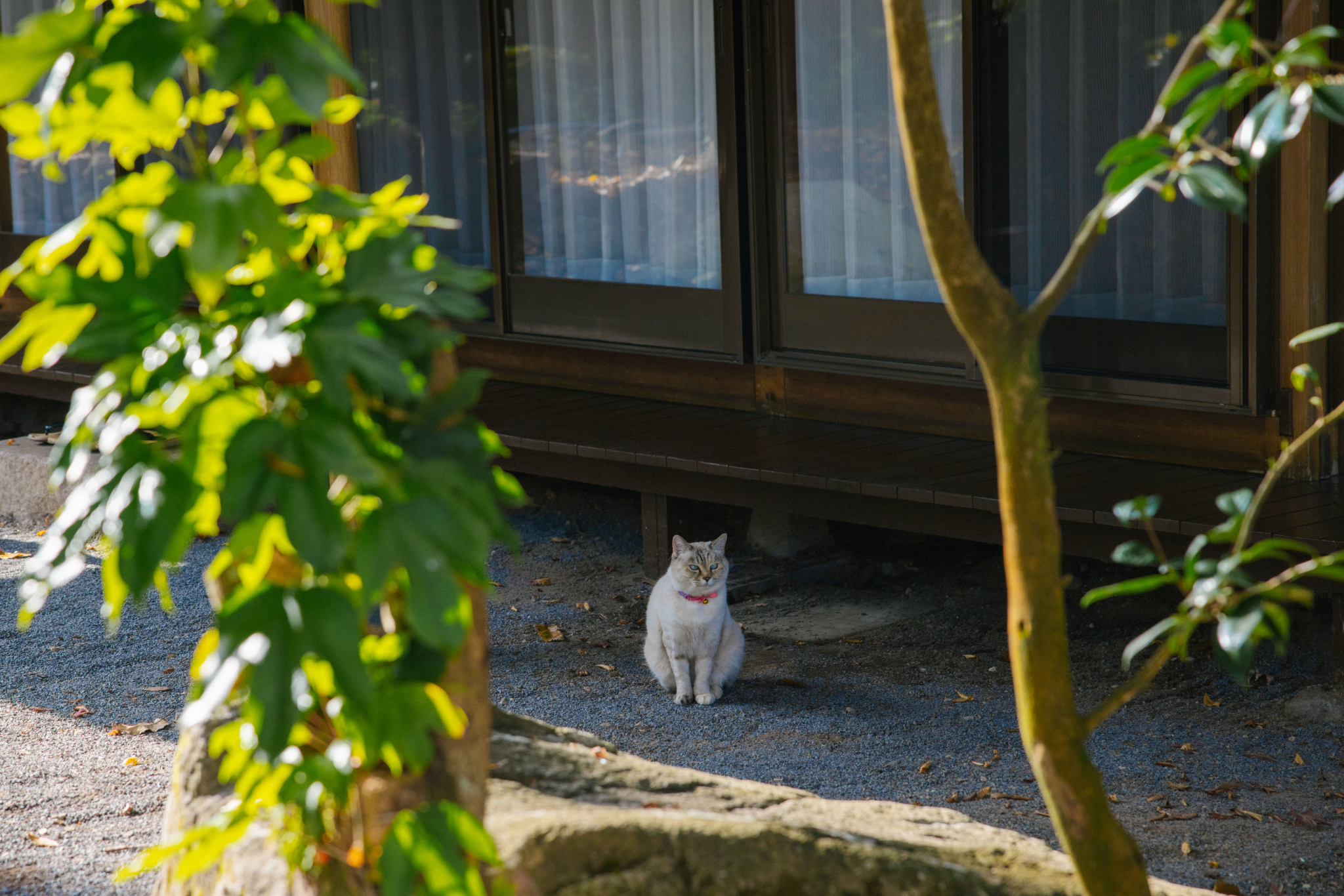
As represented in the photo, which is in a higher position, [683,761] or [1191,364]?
[1191,364]

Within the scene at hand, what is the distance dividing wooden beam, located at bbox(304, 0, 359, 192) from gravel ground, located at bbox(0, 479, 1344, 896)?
196cm

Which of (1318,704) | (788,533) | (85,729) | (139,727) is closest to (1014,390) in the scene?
(1318,704)

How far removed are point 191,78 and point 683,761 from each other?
2.94 metres

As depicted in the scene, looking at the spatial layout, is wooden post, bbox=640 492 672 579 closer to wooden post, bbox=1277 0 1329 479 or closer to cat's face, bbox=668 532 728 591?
cat's face, bbox=668 532 728 591

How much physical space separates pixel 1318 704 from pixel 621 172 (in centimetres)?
393

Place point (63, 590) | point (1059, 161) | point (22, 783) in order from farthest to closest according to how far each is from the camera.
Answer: point (63, 590)
point (1059, 161)
point (22, 783)

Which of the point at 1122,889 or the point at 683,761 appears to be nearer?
the point at 1122,889

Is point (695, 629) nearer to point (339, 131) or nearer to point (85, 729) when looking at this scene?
point (85, 729)

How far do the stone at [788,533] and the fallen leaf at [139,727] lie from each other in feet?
8.60

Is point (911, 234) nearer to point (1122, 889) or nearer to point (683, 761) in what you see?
point (683, 761)

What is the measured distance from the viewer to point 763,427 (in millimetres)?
5719

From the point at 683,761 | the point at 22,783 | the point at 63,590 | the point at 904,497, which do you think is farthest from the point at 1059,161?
the point at 63,590

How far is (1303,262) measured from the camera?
4.32 metres

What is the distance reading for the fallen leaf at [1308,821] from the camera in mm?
3307
